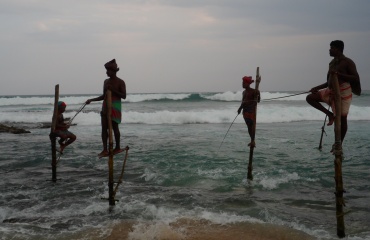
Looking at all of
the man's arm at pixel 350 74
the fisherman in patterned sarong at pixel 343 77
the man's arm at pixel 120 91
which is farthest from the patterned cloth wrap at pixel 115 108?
the man's arm at pixel 350 74

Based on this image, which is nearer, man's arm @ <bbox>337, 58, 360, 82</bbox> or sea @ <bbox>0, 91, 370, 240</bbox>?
man's arm @ <bbox>337, 58, 360, 82</bbox>

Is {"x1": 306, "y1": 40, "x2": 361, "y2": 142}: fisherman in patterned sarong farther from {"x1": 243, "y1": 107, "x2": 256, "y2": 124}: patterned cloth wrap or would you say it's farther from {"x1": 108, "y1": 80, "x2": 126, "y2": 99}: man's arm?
{"x1": 108, "y1": 80, "x2": 126, "y2": 99}: man's arm

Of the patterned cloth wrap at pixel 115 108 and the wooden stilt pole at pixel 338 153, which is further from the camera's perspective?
the patterned cloth wrap at pixel 115 108

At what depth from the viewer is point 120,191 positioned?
343 inches

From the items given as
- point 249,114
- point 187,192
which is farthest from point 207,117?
point 187,192

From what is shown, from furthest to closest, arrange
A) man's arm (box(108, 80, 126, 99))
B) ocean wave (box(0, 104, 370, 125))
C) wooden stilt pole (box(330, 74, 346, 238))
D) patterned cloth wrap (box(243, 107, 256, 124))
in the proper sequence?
ocean wave (box(0, 104, 370, 125)), patterned cloth wrap (box(243, 107, 256, 124)), man's arm (box(108, 80, 126, 99)), wooden stilt pole (box(330, 74, 346, 238))

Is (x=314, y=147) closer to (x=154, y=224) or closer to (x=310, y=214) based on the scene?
(x=310, y=214)

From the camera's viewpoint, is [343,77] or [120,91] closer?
[343,77]

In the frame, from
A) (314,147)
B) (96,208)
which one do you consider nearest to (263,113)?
(314,147)

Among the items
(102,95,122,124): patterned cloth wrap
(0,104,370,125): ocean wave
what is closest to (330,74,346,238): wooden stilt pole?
(102,95,122,124): patterned cloth wrap

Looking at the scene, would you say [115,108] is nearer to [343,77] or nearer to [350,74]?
[343,77]

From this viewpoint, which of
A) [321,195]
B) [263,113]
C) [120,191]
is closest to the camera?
[321,195]

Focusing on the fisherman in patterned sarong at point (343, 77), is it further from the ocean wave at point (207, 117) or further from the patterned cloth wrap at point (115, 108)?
the ocean wave at point (207, 117)

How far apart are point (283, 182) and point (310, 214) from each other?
236 cm
